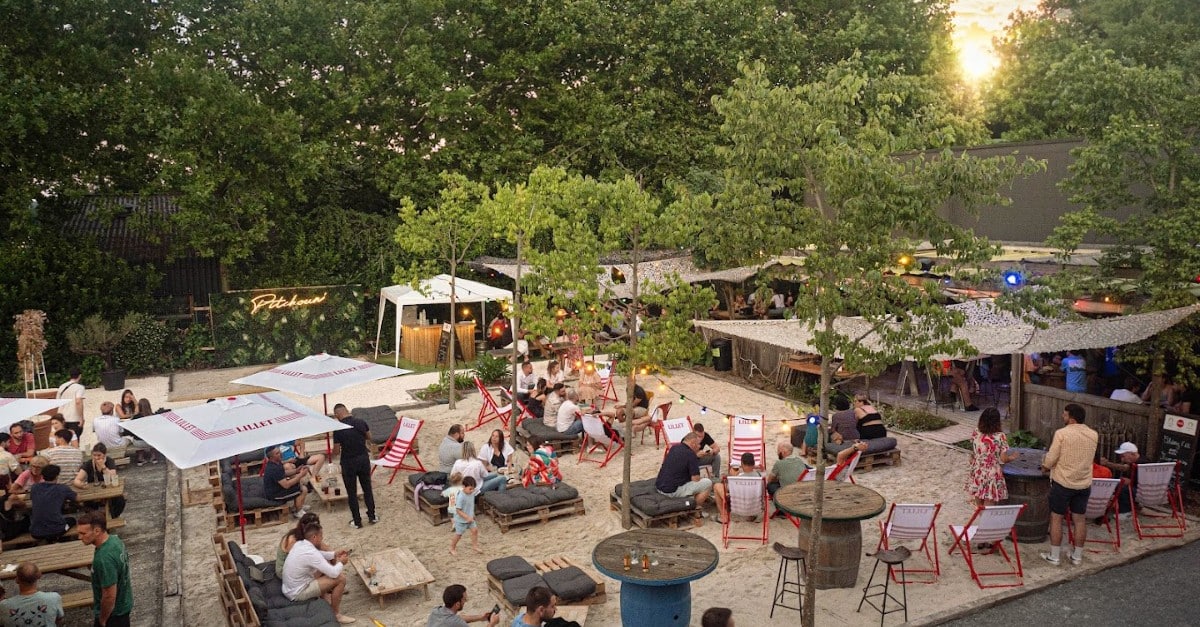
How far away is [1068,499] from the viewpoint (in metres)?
9.21

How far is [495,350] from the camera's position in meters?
23.4

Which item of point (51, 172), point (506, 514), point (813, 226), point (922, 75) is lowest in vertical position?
point (506, 514)

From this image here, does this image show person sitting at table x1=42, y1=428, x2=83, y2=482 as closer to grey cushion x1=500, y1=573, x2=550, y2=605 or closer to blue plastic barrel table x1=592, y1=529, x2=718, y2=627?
grey cushion x1=500, y1=573, x2=550, y2=605

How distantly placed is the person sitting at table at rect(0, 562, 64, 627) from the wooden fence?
449 inches

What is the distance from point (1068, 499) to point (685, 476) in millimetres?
4156

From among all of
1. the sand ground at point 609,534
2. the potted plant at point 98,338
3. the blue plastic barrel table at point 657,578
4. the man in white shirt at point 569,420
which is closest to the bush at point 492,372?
the sand ground at point 609,534

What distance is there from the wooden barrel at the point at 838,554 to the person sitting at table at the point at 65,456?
9.00 meters

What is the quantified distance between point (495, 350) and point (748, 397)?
26.1ft

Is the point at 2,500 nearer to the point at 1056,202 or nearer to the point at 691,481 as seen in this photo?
the point at 691,481

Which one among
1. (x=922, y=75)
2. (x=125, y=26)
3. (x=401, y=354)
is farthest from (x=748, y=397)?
(x=125, y=26)

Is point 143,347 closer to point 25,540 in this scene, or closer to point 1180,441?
point 25,540

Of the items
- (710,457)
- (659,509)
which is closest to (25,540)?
(659,509)

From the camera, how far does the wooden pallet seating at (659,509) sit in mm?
10484

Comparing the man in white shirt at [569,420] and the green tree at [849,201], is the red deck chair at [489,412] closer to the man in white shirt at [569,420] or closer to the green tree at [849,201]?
the man in white shirt at [569,420]
